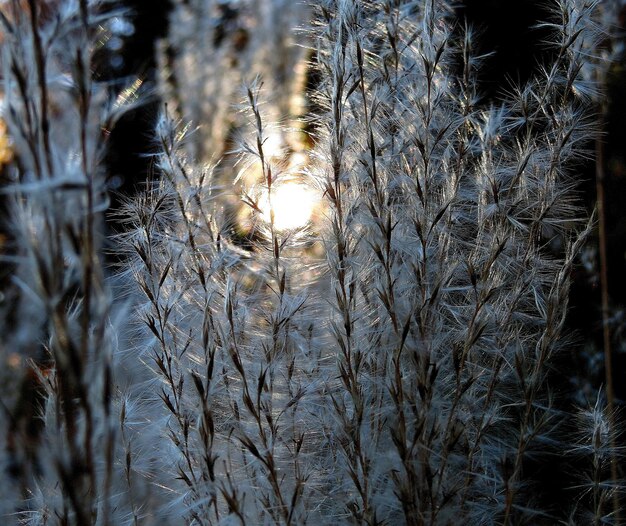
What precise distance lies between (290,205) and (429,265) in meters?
0.33

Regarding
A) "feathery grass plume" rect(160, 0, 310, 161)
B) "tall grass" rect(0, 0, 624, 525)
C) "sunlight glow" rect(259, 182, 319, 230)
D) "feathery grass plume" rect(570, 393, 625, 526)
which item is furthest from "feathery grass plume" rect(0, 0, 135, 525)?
"feathery grass plume" rect(160, 0, 310, 161)

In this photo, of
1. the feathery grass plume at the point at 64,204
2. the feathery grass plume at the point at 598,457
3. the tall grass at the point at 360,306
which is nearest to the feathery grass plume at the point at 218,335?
the tall grass at the point at 360,306

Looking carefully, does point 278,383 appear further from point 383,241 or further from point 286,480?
point 383,241

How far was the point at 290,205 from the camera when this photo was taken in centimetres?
147

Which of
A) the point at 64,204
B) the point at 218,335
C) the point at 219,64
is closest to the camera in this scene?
the point at 64,204

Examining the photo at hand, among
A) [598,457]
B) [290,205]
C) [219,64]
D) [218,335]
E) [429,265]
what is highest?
[219,64]

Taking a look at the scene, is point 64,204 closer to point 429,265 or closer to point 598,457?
point 429,265

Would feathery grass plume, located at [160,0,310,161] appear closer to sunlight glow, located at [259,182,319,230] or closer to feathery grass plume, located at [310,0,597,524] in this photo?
sunlight glow, located at [259,182,319,230]

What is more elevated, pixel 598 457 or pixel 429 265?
pixel 429 265

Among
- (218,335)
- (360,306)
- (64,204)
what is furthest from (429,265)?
(64,204)

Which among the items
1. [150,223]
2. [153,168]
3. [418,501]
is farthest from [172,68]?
[418,501]

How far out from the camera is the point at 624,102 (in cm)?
292

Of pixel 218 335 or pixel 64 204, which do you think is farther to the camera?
pixel 218 335

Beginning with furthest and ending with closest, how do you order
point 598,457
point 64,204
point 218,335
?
point 598,457 < point 218,335 < point 64,204
